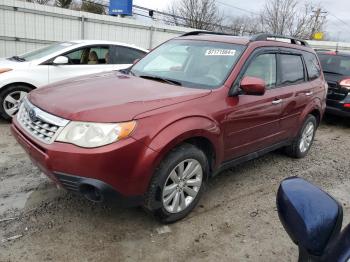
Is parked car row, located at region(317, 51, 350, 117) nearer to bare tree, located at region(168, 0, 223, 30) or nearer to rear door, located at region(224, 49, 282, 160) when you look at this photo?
rear door, located at region(224, 49, 282, 160)

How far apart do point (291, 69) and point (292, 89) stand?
1.02 ft

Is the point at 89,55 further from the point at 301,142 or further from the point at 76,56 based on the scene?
the point at 301,142

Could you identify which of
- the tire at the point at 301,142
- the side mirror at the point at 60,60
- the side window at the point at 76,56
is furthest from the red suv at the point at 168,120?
the side window at the point at 76,56

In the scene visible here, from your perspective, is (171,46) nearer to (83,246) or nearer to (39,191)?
(39,191)

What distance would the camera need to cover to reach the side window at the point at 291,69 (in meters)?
4.69

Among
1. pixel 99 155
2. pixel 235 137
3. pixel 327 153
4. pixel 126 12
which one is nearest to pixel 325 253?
pixel 99 155

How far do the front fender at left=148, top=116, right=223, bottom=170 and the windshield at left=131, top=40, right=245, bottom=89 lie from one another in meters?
0.49

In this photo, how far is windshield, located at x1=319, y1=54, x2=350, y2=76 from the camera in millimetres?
8125

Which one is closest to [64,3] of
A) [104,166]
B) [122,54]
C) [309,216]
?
[122,54]

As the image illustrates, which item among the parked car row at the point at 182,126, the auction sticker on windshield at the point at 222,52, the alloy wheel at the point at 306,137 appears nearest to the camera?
the parked car row at the point at 182,126

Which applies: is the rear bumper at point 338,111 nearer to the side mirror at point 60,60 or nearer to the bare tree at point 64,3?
the side mirror at point 60,60

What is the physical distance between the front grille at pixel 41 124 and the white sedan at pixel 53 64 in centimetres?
324

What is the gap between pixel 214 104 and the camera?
3.51 meters

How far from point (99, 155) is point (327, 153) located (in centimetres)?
461
